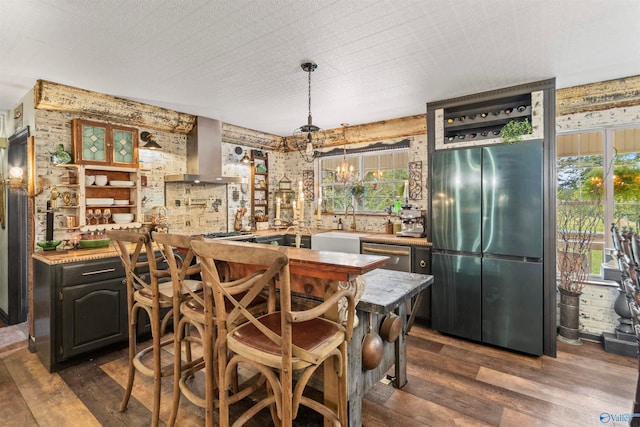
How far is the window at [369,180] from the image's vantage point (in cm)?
498

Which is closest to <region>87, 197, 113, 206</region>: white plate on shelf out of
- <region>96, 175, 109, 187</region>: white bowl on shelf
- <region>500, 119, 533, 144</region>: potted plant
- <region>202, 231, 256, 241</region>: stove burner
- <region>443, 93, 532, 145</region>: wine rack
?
<region>96, 175, 109, 187</region>: white bowl on shelf

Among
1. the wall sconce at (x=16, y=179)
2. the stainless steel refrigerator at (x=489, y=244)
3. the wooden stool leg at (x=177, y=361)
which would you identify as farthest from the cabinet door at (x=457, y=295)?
the wall sconce at (x=16, y=179)

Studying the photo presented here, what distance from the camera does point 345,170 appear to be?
511cm

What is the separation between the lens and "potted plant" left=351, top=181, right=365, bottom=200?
5211 mm

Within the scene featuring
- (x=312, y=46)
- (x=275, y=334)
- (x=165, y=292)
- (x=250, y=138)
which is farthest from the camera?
(x=250, y=138)

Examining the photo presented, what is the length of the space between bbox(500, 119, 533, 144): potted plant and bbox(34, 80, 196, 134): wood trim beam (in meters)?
3.94

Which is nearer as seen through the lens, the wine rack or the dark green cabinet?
the dark green cabinet

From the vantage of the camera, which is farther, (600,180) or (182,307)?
(600,180)

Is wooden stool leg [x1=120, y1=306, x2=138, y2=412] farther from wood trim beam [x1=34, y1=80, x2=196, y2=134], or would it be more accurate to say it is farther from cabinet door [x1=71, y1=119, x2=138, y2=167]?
wood trim beam [x1=34, y1=80, x2=196, y2=134]

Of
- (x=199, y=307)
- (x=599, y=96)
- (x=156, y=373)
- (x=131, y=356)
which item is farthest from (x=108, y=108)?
(x=599, y=96)

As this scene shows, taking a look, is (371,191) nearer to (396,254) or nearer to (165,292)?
(396,254)

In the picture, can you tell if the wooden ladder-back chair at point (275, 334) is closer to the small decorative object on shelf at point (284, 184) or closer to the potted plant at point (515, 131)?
the potted plant at point (515, 131)

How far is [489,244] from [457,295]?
678 mm

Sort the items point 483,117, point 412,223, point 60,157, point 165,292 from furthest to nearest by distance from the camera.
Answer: point 412,223, point 483,117, point 60,157, point 165,292
